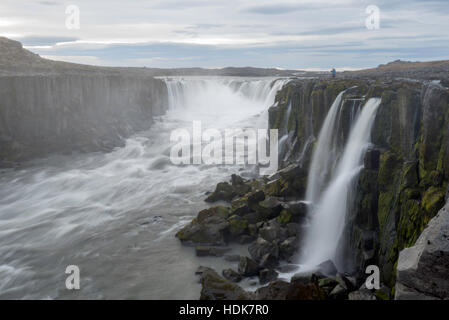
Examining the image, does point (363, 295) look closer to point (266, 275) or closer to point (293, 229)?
point (266, 275)

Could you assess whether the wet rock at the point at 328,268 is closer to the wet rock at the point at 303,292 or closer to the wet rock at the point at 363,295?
the wet rock at the point at 363,295

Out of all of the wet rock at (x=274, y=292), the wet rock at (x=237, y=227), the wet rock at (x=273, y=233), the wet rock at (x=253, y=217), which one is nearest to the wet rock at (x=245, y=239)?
the wet rock at (x=237, y=227)

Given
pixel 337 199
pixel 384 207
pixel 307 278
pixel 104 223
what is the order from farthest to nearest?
1. pixel 104 223
2. pixel 337 199
3. pixel 384 207
4. pixel 307 278

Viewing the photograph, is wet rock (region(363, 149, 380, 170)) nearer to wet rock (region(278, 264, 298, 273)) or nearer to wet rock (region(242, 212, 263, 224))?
wet rock (region(278, 264, 298, 273))

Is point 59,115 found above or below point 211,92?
below

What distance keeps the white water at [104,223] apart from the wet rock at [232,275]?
92 cm

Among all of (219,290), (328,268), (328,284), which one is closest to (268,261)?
(328,268)

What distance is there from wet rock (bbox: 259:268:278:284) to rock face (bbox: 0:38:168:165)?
30.0m

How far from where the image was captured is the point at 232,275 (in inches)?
594

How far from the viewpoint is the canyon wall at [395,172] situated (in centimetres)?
1131

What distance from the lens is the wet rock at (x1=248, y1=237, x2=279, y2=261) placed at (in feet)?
54.0

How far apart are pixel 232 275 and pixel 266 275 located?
1.37 meters

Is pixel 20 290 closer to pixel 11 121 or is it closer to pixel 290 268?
pixel 290 268

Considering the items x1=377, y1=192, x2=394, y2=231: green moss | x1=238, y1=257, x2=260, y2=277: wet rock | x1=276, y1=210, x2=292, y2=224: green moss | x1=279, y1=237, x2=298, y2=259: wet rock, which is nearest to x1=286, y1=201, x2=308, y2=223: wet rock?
x1=276, y1=210, x2=292, y2=224: green moss
